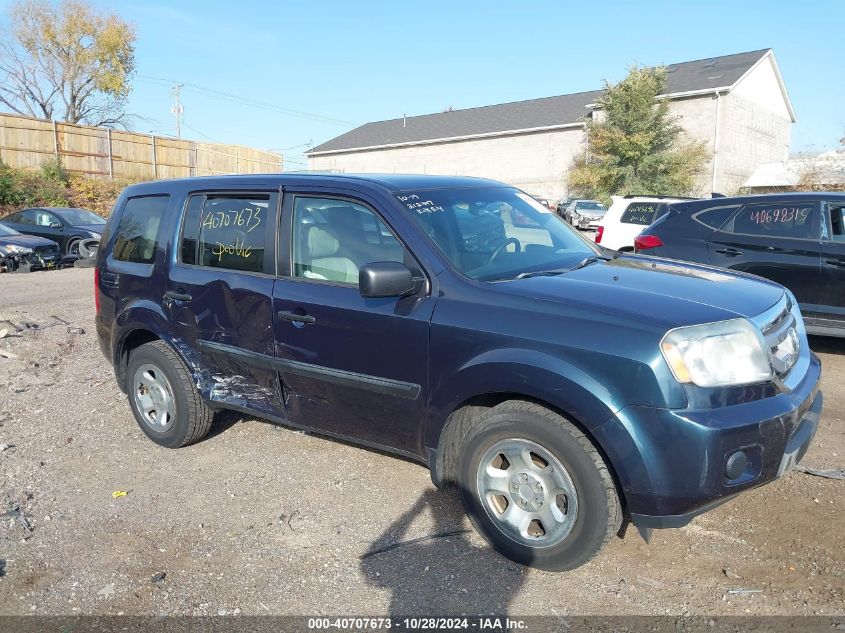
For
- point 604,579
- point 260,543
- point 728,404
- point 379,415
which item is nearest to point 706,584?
point 604,579

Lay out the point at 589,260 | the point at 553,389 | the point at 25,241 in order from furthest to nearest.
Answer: the point at 25,241
the point at 589,260
the point at 553,389

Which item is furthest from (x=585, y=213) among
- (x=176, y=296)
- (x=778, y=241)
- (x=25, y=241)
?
(x=176, y=296)

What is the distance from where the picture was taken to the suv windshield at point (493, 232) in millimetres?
3836

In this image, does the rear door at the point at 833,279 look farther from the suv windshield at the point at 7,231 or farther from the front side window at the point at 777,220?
the suv windshield at the point at 7,231

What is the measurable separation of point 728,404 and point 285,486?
8.92 ft

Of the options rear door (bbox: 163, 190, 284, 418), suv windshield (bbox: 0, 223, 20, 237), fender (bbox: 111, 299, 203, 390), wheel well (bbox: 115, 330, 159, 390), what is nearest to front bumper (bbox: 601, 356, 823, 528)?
rear door (bbox: 163, 190, 284, 418)

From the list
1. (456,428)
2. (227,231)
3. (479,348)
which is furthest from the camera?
(227,231)

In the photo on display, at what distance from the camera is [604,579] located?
3332 millimetres

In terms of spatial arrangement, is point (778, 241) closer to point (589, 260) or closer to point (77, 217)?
point (589, 260)

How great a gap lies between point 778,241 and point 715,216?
2.48 feet

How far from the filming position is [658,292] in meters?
3.40

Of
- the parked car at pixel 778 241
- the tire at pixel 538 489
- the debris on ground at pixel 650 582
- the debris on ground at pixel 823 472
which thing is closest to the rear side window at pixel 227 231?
the tire at pixel 538 489

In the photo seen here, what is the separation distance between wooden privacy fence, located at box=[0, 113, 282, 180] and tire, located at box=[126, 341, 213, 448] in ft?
74.2

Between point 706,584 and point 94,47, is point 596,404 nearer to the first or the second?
point 706,584
